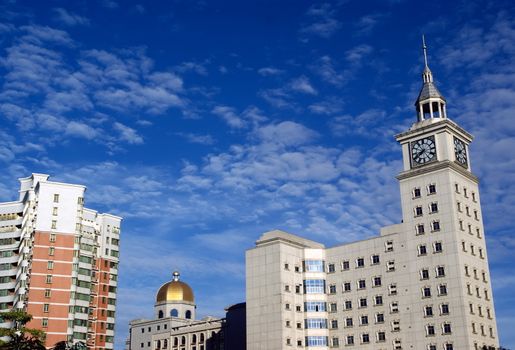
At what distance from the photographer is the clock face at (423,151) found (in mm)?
115250

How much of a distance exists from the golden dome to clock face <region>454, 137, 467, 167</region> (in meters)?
86.1

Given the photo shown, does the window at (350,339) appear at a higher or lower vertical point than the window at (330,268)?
lower

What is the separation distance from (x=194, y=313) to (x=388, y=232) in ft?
250

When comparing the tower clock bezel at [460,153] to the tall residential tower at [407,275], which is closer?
the tall residential tower at [407,275]

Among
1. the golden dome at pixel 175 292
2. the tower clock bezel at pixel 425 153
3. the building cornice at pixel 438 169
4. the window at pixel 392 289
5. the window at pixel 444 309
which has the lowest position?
the window at pixel 444 309

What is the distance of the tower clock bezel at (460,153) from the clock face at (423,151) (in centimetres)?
376

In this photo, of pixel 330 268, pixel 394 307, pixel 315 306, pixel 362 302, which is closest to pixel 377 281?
pixel 362 302

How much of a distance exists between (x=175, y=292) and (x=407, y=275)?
8041 cm

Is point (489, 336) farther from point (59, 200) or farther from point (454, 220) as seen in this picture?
point (59, 200)

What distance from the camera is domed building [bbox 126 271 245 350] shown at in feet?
481

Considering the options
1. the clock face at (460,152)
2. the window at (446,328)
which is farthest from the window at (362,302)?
the clock face at (460,152)

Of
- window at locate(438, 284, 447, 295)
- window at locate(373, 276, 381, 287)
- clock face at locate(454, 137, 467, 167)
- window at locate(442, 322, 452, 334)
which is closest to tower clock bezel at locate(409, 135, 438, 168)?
clock face at locate(454, 137, 467, 167)

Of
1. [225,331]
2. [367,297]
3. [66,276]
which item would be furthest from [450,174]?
[66,276]

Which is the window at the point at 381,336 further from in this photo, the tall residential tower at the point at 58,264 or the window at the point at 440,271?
the tall residential tower at the point at 58,264
